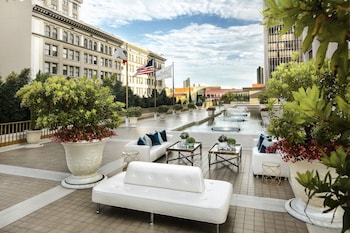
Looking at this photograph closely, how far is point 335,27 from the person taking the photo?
2.87 ft

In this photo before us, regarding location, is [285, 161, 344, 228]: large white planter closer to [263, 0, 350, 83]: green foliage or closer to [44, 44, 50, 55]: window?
[263, 0, 350, 83]: green foliage

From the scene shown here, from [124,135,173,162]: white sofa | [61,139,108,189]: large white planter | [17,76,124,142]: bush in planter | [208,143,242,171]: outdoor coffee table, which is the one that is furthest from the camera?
[124,135,173,162]: white sofa

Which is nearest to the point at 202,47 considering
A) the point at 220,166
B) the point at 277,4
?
the point at 220,166

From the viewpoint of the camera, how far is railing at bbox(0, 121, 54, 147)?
35.9 ft

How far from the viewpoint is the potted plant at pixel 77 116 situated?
218 inches

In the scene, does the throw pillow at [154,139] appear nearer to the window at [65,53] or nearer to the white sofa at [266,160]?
the white sofa at [266,160]

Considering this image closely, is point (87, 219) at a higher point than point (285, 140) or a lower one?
lower

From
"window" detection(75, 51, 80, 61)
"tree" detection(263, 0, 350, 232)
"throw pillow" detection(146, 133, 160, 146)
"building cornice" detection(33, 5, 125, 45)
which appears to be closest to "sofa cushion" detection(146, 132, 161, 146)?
"throw pillow" detection(146, 133, 160, 146)

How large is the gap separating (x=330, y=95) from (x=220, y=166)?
4280 mm

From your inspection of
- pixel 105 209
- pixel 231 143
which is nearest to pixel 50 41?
pixel 231 143

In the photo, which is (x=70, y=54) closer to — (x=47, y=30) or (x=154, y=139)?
(x=47, y=30)

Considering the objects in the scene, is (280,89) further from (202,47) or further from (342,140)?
(202,47)

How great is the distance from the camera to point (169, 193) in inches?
168

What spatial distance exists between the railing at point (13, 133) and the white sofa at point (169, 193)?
27.9ft
